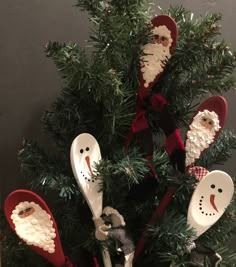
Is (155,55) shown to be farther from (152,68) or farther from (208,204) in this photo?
(208,204)

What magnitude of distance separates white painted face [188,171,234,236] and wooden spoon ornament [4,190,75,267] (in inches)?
6.4

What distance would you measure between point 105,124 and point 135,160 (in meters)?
0.06

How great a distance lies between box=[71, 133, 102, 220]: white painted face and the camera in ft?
1.68

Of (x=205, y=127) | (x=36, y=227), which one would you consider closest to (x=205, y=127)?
(x=205, y=127)

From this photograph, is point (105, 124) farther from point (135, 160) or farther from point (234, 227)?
point (234, 227)

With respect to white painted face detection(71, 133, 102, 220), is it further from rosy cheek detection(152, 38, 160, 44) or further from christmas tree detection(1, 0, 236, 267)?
rosy cheek detection(152, 38, 160, 44)

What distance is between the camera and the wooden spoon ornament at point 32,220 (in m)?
0.49

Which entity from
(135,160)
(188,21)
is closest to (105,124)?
(135,160)

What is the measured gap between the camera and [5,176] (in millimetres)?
727

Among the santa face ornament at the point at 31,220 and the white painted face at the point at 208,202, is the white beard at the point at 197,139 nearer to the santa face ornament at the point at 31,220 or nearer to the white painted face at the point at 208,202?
the white painted face at the point at 208,202

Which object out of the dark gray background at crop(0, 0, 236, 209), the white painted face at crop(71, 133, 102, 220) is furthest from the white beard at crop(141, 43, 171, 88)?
the dark gray background at crop(0, 0, 236, 209)

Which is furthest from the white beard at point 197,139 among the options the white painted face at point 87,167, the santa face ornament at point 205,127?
the white painted face at point 87,167

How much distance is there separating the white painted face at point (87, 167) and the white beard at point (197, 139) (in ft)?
0.35

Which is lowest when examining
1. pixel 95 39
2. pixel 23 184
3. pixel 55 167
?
pixel 23 184
